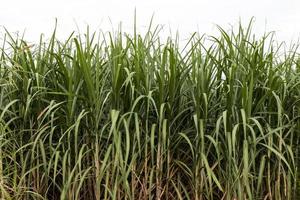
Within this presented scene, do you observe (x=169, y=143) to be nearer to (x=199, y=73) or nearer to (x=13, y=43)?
(x=199, y=73)

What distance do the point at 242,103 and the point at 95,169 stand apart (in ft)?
3.34

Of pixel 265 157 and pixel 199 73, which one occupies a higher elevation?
pixel 199 73

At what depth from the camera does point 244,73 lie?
3.21 m

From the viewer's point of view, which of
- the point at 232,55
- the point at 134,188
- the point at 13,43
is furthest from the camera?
the point at 13,43

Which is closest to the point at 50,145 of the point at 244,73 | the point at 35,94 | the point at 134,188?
the point at 35,94

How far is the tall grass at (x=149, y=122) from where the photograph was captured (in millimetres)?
3092

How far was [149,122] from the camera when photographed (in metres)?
3.27

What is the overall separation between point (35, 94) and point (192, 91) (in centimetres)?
103

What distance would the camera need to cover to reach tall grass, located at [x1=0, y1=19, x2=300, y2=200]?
309 cm

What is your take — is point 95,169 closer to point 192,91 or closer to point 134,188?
point 134,188

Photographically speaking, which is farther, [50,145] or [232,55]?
[232,55]

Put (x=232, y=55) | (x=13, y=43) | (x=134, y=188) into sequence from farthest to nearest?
1. (x=13, y=43)
2. (x=232, y=55)
3. (x=134, y=188)

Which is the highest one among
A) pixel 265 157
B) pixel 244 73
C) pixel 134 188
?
pixel 244 73

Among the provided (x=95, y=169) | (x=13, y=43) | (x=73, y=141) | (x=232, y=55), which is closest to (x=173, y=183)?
(x=95, y=169)
